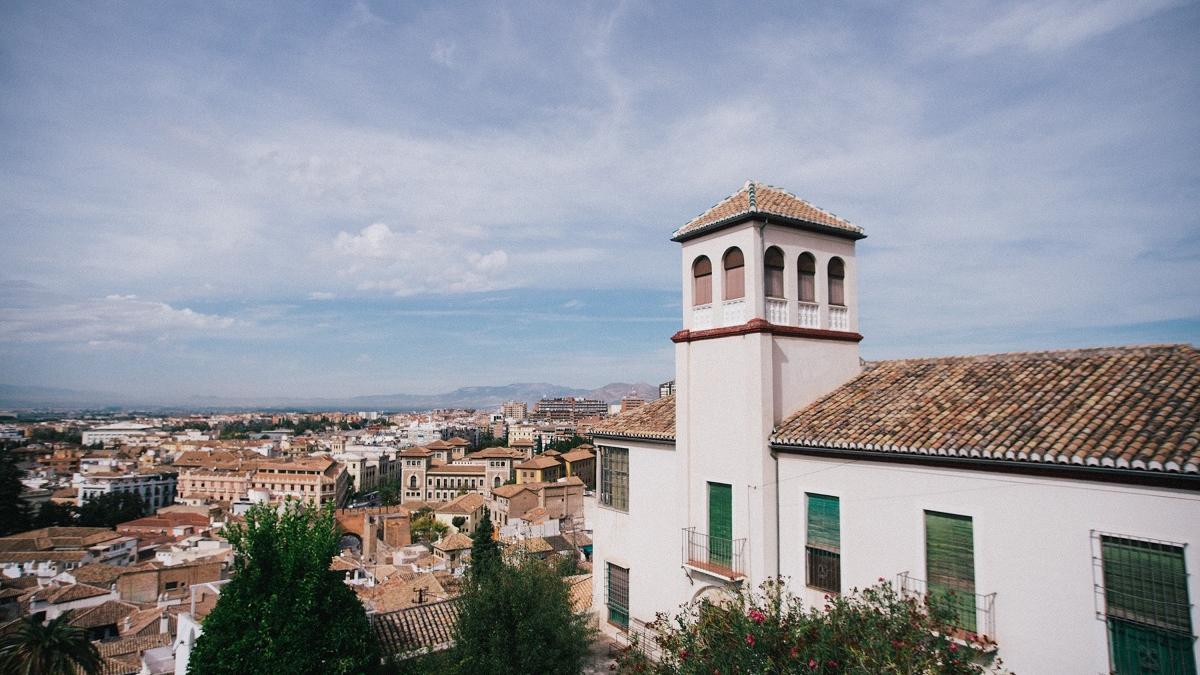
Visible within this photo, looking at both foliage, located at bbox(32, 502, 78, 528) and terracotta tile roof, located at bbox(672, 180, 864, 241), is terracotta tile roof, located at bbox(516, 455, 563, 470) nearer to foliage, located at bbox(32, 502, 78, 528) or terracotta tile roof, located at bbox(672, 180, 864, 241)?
foliage, located at bbox(32, 502, 78, 528)

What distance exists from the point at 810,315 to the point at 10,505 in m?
78.7

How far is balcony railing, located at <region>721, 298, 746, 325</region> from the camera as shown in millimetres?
10945

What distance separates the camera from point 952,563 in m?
8.30

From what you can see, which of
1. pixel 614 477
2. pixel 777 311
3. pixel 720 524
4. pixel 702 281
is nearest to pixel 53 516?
pixel 614 477

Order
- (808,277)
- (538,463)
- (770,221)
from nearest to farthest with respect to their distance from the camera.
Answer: (770,221)
(808,277)
(538,463)

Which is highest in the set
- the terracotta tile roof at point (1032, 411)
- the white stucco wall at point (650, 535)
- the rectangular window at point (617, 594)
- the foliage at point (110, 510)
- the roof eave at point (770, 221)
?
the roof eave at point (770, 221)

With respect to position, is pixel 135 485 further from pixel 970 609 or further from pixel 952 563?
pixel 970 609

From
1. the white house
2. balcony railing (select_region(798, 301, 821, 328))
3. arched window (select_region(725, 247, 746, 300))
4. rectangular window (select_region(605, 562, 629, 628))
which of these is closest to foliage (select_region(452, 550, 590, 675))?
rectangular window (select_region(605, 562, 629, 628))

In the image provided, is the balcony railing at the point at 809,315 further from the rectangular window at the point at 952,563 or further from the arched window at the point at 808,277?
the rectangular window at the point at 952,563

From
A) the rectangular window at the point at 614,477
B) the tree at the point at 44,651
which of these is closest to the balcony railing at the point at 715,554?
the rectangular window at the point at 614,477

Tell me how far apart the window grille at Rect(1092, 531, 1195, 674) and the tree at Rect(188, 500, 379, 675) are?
446 inches

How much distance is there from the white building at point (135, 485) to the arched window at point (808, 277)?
90.6 m

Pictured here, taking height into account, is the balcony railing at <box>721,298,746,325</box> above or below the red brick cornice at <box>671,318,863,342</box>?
above

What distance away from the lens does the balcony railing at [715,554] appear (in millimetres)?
10312
